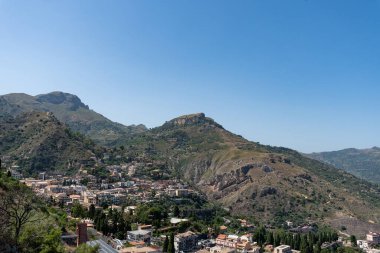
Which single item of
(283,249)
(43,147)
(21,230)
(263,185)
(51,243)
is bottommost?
(283,249)

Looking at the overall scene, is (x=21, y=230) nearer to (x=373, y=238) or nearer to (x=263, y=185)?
(x=373, y=238)

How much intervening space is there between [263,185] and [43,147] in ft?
247

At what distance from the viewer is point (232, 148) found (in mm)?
180000

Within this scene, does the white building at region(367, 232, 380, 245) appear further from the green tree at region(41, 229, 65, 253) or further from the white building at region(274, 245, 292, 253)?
the green tree at region(41, 229, 65, 253)

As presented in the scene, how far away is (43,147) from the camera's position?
12544 centimetres

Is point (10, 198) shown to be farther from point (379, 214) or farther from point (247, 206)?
point (379, 214)

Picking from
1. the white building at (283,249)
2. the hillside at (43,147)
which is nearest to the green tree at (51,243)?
the white building at (283,249)

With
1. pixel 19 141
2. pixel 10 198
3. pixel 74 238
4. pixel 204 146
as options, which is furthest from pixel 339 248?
pixel 204 146

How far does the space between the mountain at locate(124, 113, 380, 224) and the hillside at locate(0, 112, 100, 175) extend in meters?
28.3

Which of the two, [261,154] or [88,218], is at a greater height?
[261,154]

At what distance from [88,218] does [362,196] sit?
130 metres

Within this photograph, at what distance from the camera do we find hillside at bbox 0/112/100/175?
120125mm

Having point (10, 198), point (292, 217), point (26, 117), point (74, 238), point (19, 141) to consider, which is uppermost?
point (26, 117)

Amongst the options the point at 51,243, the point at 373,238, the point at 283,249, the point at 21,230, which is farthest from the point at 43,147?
the point at 51,243
